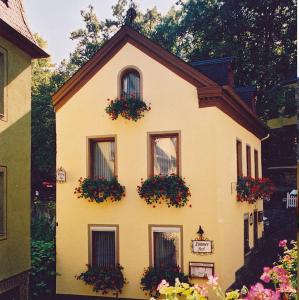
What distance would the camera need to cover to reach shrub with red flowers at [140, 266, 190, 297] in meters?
8.84

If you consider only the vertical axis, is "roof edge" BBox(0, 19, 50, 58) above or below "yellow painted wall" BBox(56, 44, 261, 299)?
above

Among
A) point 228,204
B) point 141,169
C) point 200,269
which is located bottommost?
point 200,269

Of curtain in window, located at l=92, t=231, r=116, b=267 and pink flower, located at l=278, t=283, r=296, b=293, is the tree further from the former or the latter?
pink flower, located at l=278, t=283, r=296, b=293

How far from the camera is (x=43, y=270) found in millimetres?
9875

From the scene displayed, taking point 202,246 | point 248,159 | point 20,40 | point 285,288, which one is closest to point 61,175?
point 20,40

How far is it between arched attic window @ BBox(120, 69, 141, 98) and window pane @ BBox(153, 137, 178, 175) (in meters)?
1.14

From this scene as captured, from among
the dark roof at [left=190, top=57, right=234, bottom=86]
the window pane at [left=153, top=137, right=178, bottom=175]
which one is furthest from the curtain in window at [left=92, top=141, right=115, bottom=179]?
the dark roof at [left=190, top=57, right=234, bottom=86]

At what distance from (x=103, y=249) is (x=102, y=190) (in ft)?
4.52

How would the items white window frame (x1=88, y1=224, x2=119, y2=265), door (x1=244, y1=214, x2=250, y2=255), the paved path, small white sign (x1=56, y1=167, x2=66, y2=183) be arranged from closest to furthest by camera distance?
white window frame (x1=88, y1=224, x2=119, y2=265), small white sign (x1=56, y1=167, x2=66, y2=183), the paved path, door (x1=244, y1=214, x2=250, y2=255)

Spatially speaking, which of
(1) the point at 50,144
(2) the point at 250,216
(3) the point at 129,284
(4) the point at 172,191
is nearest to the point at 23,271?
(3) the point at 129,284

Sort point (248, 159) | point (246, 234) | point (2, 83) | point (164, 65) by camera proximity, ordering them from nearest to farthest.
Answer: point (2, 83) < point (164, 65) < point (246, 234) < point (248, 159)

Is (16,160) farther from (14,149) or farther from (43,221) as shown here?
(43,221)

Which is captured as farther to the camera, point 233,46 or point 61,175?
point 233,46

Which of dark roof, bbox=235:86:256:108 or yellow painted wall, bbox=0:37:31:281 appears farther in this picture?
dark roof, bbox=235:86:256:108
